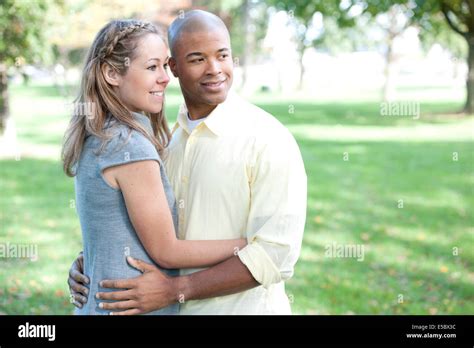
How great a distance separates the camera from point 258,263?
2.33 metres

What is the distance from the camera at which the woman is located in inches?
90.3

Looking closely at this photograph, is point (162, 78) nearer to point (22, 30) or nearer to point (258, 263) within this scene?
point (258, 263)

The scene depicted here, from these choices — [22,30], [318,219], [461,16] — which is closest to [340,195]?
[318,219]

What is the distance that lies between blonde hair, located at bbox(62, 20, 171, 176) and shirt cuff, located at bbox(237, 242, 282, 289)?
1.62 ft

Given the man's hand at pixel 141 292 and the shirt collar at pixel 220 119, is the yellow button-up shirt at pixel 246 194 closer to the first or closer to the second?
the shirt collar at pixel 220 119

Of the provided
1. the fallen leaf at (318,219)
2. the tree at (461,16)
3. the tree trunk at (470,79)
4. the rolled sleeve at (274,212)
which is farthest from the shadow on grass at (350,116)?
the rolled sleeve at (274,212)

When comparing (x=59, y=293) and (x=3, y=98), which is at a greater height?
(x=3, y=98)

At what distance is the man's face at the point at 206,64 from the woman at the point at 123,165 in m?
0.08

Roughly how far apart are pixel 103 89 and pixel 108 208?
410 millimetres

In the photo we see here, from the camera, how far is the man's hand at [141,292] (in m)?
2.35

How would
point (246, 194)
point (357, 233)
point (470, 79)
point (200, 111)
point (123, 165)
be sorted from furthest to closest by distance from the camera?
point (470, 79) → point (357, 233) → point (200, 111) → point (246, 194) → point (123, 165)
